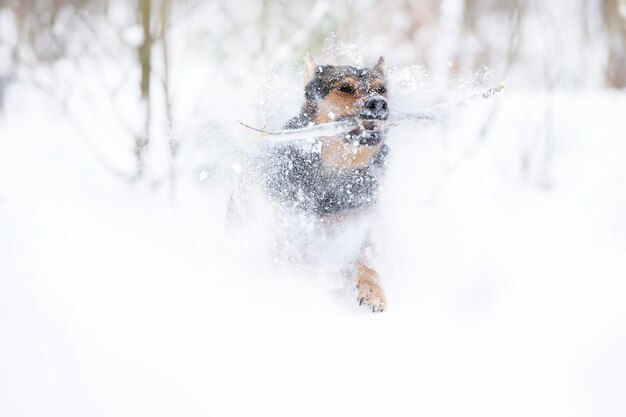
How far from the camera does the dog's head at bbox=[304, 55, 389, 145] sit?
2.43 metres

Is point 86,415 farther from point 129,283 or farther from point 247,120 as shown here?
point 247,120

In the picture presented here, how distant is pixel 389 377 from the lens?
160 cm

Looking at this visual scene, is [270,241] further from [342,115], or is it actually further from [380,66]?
[380,66]

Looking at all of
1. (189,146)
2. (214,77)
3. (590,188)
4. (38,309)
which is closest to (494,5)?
(590,188)

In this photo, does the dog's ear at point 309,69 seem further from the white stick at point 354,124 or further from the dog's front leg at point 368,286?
the dog's front leg at point 368,286

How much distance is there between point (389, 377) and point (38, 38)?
20.5 feet

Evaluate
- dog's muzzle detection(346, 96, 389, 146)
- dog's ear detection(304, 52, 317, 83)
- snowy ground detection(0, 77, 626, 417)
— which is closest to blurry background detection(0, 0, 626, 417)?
snowy ground detection(0, 77, 626, 417)

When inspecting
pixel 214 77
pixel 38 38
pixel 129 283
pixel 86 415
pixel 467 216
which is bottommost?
pixel 86 415

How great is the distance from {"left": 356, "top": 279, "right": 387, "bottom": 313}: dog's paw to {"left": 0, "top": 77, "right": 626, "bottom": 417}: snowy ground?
70mm

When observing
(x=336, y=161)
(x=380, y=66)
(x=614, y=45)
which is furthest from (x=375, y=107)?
(x=614, y=45)

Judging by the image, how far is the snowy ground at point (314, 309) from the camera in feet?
4.86

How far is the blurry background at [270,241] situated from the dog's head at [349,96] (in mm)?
146

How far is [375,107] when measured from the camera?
241cm

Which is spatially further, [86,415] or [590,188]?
[590,188]
